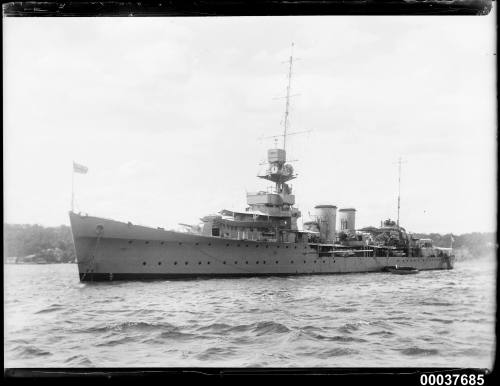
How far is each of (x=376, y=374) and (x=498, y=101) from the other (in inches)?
147

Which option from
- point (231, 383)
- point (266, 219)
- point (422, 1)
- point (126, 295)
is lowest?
point (126, 295)

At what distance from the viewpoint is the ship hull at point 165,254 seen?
22859 mm

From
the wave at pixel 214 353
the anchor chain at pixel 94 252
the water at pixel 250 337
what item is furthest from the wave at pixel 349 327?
the anchor chain at pixel 94 252

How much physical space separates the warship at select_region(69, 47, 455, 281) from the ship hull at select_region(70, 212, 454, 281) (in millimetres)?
49

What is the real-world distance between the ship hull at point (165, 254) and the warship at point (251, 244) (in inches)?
1.9

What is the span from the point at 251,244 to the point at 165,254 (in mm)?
5962

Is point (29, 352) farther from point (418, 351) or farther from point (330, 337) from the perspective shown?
point (418, 351)

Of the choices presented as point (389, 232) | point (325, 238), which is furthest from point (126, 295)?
point (389, 232)

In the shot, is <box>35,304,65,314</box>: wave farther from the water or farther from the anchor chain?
the anchor chain

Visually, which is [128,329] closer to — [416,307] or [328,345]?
[328,345]

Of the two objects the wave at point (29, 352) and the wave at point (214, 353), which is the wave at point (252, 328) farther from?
the wave at point (29, 352)

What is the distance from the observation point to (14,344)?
6535mm

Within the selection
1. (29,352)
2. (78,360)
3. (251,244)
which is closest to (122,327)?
(78,360)

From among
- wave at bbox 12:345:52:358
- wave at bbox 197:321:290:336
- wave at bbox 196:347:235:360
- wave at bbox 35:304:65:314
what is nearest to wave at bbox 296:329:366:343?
wave at bbox 197:321:290:336
